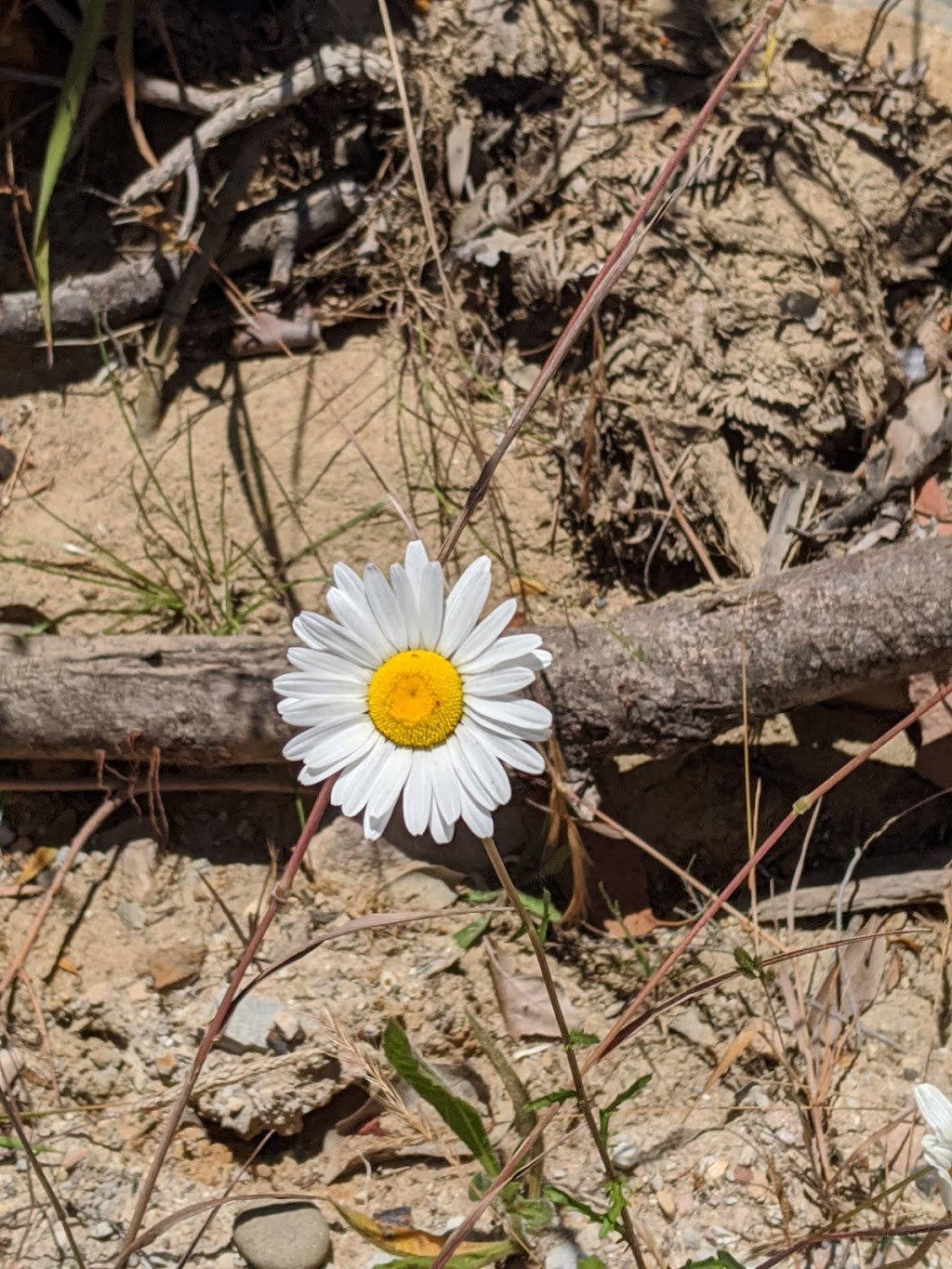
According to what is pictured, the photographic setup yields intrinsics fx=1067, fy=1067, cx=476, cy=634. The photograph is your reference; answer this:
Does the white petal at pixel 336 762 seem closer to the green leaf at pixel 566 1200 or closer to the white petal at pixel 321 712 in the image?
the white petal at pixel 321 712

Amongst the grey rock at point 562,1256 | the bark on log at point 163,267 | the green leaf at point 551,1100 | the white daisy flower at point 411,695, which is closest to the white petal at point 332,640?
the white daisy flower at point 411,695

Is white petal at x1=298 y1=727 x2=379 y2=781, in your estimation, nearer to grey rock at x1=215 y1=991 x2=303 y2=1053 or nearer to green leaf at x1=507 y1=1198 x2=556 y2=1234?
grey rock at x1=215 y1=991 x2=303 y2=1053

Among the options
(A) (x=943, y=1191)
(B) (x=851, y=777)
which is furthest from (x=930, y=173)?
(A) (x=943, y=1191)

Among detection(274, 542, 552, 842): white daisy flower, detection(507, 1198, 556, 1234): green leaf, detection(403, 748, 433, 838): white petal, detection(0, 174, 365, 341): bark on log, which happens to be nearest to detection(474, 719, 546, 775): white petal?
detection(274, 542, 552, 842): white daisy flower

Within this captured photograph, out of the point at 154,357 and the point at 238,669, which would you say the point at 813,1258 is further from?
the point at 154,357

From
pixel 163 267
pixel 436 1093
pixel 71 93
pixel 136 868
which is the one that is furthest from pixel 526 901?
pixel 71 93
